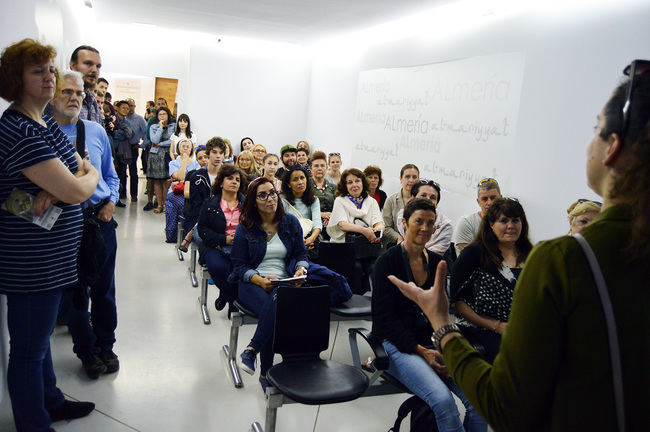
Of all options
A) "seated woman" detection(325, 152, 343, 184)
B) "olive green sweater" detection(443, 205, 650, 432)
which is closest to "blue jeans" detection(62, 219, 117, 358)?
"olive green sweater" detection(443, 205, 650, 432)

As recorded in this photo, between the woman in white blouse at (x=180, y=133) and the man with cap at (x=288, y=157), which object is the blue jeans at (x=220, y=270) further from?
the woman in white blouse at (x=180, y=133)

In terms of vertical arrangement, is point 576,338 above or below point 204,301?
above

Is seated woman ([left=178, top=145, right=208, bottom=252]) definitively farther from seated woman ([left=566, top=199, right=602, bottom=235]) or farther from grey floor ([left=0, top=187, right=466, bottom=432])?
seated woman ([left=566, top=199, right=602, bottom=235])

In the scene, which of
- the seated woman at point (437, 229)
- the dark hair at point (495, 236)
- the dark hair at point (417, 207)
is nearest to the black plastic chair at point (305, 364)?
the dark hair at point (417, 207)

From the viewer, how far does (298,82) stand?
1116cm

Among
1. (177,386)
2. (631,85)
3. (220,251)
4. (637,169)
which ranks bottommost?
(177,386)

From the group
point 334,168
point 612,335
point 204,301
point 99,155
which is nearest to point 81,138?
point 99,155

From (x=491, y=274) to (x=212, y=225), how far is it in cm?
252

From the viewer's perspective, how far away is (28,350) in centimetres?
211

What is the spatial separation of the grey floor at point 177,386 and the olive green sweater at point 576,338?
2105mm

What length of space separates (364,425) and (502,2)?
15.2 ft

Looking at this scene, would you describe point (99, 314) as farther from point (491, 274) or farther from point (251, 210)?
point (491, 274)

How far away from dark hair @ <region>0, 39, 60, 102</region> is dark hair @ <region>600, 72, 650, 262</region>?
2113mm

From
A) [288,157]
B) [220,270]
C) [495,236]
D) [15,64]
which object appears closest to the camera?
[15,64]
